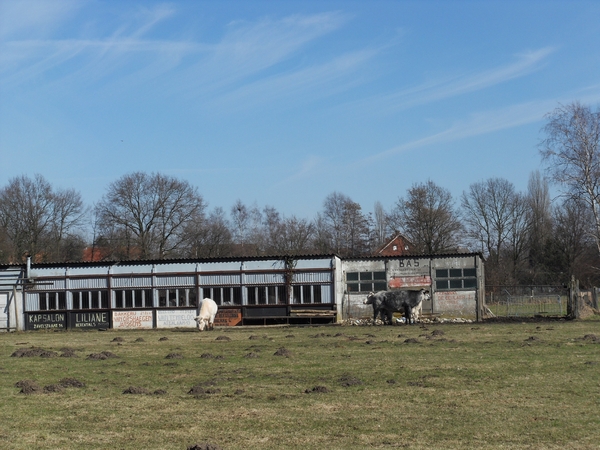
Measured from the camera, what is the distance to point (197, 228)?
77.9 metres

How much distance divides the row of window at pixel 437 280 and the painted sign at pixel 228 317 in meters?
7.05

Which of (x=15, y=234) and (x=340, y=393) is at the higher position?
(x=15, y=234)

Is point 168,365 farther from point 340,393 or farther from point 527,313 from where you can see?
point 527,313

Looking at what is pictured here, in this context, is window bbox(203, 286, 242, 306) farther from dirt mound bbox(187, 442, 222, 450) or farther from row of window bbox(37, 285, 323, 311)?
dirt mound bbox(187, 442, 222, 450)

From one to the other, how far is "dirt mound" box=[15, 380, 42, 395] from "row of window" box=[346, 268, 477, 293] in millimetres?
30889

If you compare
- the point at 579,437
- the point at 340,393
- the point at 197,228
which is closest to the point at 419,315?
the point at 340,393

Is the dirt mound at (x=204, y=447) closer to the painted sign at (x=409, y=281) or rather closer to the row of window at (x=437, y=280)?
the row of window at (x=437, y=280)

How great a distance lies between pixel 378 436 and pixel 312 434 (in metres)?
0.96

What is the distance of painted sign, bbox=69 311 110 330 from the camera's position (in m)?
44.0

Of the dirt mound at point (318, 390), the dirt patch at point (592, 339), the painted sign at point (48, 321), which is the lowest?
the painted sign at point (48, 321)

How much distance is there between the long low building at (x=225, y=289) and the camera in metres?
43.5

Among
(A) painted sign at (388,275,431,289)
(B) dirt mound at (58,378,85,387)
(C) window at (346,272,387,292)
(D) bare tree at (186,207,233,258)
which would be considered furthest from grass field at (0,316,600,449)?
(D) bare tree at (186,207,233,258)

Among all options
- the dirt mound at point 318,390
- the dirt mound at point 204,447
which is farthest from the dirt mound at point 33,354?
the dirt mound at point 204,447

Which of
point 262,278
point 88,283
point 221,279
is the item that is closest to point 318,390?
point 262,278
